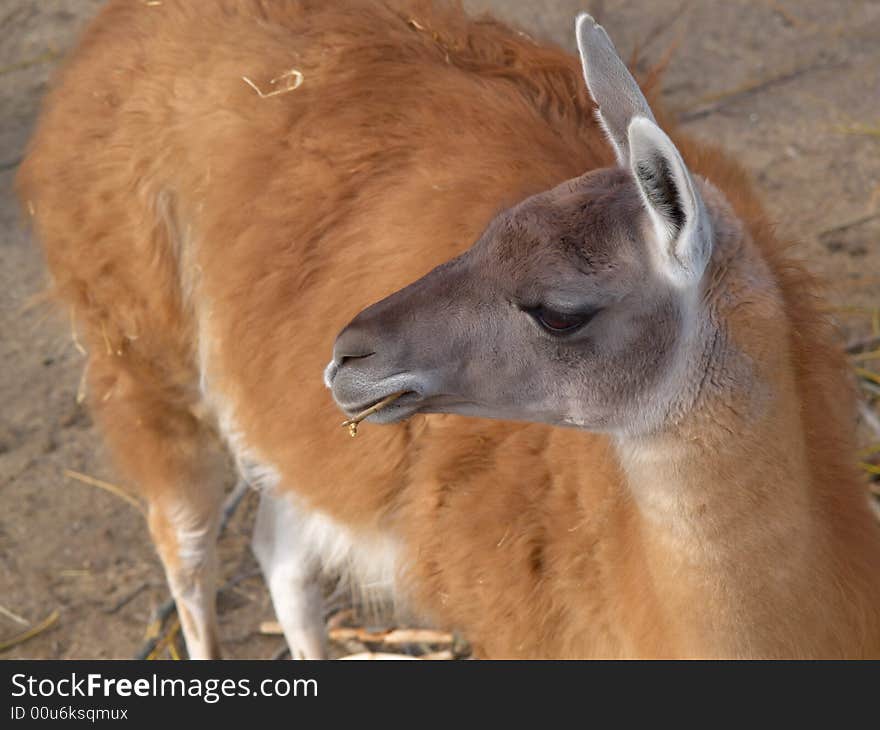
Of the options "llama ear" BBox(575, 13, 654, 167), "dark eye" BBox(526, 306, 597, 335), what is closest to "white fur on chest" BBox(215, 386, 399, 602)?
"dark eye" BBox(526, 306, 597, 335)

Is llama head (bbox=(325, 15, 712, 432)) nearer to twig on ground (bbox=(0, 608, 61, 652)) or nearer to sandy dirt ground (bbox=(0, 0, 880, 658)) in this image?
sandy dirt ground (bbox=(0, 0, 880, 658))

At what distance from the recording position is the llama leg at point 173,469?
342cm

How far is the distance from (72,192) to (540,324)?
1.71m

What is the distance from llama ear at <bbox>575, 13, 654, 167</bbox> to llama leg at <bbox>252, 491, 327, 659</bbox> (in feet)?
6.29

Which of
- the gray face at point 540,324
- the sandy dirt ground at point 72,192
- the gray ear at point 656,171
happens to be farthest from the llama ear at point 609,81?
the sandy dirt ground at point 72,192

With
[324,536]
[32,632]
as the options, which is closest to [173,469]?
[324,536]

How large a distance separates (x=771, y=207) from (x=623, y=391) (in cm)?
324

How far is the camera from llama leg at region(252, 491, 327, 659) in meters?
3.73

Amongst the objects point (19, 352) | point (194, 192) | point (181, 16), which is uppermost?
point (181, 16)

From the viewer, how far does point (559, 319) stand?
200 cm

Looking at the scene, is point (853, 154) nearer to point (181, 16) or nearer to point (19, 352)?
point (181, 16)

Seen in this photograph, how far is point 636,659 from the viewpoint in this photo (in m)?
2.38

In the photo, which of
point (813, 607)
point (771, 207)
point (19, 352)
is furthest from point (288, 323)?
point (771, 207)
